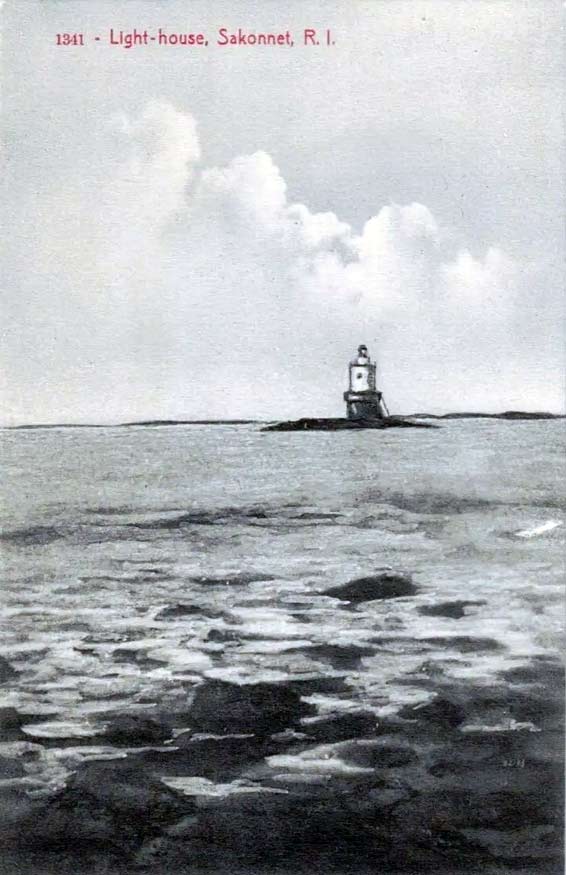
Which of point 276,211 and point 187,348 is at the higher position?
point 276,211

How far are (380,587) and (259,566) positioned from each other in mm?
337

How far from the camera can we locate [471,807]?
6.79 ft

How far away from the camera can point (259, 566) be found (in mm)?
2197

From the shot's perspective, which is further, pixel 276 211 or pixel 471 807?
pixel 276 211

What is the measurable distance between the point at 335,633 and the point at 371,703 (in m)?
0.20

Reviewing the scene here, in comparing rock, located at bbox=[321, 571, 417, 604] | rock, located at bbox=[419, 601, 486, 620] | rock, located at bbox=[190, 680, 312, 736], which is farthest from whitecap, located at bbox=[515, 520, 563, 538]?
rock, located at bbox=[190, 680, 312, 736]

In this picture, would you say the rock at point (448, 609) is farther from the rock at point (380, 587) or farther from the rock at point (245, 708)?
the rock at point (245, 708)

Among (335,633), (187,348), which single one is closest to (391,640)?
(335,633)

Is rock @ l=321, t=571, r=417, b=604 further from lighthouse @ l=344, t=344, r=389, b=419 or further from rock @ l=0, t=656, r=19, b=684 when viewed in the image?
rock @ l=0, t=656, r=19, b=684

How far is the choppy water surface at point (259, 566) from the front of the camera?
214 centimetres

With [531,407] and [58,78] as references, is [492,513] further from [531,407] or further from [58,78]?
[58,78]

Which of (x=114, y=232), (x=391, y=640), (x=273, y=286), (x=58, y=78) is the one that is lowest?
(x=391, y=640)

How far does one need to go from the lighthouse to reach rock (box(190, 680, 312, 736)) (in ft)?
2.49

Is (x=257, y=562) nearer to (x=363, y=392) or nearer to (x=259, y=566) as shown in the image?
(x=259, y=566)
